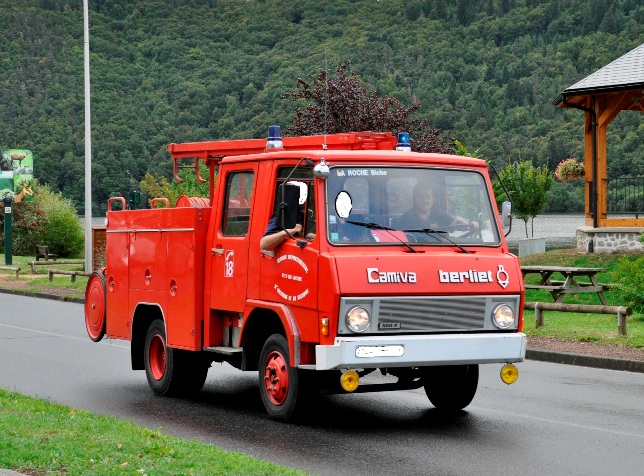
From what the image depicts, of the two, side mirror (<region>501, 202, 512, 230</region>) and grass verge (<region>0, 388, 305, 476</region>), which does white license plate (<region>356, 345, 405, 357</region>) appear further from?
side mirror (<region>501, 202, 512, 230</region>)

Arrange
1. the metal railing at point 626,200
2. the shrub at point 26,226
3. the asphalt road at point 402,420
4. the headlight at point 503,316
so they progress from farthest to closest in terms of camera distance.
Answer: the shrub at point 26,226 < the metal railing at point 626,200 < the headlight at point 503,316 < the asphalt road at point 402,420

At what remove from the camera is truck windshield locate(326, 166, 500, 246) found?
1045 cm

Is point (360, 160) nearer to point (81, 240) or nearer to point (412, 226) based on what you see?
point (412, 226)

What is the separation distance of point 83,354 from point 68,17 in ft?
250

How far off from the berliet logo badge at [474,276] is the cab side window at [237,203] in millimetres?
2056

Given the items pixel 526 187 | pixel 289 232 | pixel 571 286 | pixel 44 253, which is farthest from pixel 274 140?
pixel 44 253

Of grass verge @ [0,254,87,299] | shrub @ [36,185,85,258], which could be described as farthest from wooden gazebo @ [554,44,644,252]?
shrub @ [36,185,85,258]

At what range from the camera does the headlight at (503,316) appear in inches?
414

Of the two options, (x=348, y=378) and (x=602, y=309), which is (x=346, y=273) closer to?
(x=348, y=378)

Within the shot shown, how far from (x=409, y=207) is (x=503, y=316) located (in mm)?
1255

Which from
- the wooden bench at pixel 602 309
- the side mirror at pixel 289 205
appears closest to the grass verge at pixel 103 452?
the side mirror at pixel 289 205

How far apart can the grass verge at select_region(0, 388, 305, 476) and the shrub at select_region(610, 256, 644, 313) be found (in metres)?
11.0

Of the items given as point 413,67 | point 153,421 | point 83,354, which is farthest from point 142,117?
point 153,421

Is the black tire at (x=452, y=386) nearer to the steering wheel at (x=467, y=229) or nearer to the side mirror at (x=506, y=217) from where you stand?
the steering wheel at (x=467, y=229)
